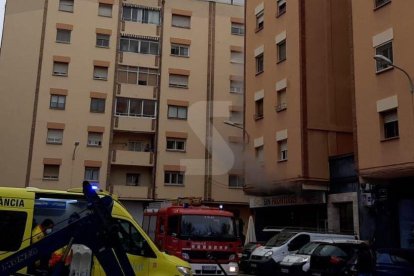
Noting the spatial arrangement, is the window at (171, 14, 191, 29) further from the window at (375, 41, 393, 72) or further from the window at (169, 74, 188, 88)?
the window at (375, 41, 393, 72)

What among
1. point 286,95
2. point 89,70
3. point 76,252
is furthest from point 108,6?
point 76,252

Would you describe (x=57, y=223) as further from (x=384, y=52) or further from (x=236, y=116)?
(x=236, y=116)

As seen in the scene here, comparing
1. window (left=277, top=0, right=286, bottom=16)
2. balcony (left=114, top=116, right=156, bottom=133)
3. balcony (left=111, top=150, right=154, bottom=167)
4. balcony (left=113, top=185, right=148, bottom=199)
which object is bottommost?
balcony (left=113, top=185, right=148, bottom=199)

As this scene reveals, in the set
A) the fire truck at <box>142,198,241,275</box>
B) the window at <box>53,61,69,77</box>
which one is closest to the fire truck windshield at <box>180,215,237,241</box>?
the fire truck at <box>142,198,241,275</box>

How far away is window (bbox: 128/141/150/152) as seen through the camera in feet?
138

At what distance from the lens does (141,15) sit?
144ft

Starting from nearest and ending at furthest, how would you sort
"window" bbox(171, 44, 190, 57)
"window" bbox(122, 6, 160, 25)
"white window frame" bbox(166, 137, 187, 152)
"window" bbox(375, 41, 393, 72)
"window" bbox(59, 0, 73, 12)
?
1. "window" bbox(375, 41, 393, 72)
2. "white window frame" bbox(166, 137, 187, 152)
3. "window" bbox(59, 0, 73, 12)
4. "window" bbox(122, 6, 160, 25)
5. "window" bbox(171, 44, 190, 57)

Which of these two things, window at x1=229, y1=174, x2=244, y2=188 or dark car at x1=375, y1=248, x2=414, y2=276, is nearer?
dark car at x1=375, y1=248, x2=414, y2=276

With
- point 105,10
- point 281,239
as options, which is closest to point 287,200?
point 281,239

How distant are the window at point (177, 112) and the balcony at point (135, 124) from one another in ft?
5.26

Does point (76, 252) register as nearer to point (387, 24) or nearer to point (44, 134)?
point (387, 24)

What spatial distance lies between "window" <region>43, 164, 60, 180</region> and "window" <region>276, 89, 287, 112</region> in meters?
19.3

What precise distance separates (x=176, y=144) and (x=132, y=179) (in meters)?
4.41

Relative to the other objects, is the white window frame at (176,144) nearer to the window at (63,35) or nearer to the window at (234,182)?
the window at (234,182)
